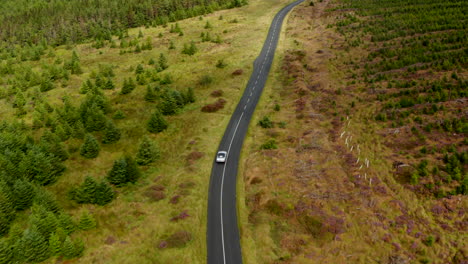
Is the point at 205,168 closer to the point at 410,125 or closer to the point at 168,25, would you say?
the point at 410,125

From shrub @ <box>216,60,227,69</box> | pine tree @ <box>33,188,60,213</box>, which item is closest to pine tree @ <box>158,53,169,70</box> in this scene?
shrub @ <box>216,60,227,69</box>

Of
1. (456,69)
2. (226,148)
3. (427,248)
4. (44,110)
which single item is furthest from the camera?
(44,110)

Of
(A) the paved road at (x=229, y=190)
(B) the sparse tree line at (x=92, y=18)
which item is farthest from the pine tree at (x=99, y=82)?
(B) the sparse tree line at (x=92, y=18)

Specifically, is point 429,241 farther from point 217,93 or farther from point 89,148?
point 89,148

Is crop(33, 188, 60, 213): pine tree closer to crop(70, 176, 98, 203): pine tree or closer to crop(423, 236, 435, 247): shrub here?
crop(70, 176, 98, 203): pine tree

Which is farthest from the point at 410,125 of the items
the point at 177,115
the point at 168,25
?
the point at 168,25

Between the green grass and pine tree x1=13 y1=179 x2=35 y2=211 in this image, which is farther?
pine tree x1=13 y1=179 x2=35 y2=211
